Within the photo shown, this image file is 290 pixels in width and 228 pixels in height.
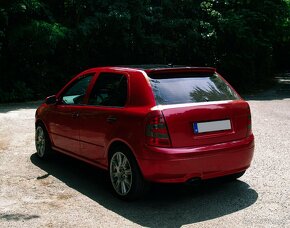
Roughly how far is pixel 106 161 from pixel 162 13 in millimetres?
14726

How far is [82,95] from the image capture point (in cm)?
609

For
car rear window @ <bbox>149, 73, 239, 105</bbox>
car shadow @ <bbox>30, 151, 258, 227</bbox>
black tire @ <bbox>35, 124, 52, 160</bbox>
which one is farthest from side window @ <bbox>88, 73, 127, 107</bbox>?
black tire @ <bbox>35, 124, 52, 160</bbox>

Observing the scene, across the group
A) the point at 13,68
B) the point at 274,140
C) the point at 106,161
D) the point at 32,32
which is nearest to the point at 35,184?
the point at 106,161

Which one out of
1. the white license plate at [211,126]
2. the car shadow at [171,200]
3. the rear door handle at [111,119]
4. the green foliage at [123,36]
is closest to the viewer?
the car shadow at [171,200]

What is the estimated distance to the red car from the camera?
4688mm

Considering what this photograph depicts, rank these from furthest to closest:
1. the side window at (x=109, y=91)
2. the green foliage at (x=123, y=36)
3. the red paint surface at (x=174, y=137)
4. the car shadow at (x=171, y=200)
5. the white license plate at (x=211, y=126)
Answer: the green foliage at (x=123, y=36)
the side window at (x=109, y=91)
the white license plate at (x=211, y=126)
the red paint surface at (x=174, y=137)
the car shadow at (x=171, y=200)

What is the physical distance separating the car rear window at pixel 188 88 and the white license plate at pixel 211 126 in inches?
11.5

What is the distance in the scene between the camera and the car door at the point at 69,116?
19.9 ft

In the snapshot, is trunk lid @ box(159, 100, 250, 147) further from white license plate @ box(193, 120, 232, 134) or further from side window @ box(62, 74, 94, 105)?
side window @ box(62, 74, 94, 105)

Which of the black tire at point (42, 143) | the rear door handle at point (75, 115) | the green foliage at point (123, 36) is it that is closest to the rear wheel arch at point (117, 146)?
the rear door handle at point (75, 115)


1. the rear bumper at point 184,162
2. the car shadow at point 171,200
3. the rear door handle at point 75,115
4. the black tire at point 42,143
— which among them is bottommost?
the car shadow at point 171,200

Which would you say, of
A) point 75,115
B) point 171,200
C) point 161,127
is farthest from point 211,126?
point 75,115

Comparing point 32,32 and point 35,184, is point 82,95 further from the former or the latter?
point 32,32

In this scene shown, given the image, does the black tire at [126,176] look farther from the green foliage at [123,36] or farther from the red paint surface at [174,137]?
the green foliage at [123,36]
